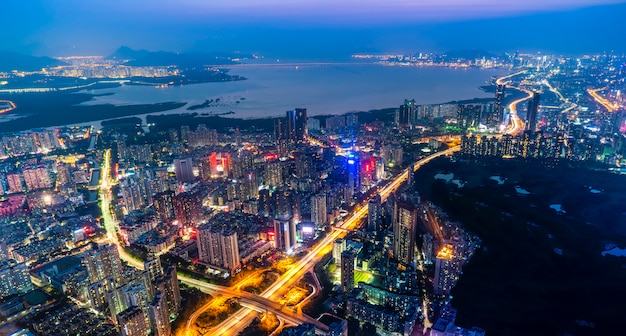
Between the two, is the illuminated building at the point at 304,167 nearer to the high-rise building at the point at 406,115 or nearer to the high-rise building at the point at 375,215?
the high-rise building at the point at 375,215

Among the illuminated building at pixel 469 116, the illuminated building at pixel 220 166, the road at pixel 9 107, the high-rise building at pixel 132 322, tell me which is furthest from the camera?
the road at pixel 9 107

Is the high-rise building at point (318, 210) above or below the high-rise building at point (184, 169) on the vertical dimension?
below

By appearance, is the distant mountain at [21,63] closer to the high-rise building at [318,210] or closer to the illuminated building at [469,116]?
the illuminated building at [469,116]

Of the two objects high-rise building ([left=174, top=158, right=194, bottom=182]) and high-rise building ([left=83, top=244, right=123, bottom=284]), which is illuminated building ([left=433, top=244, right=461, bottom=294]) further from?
high-rise building ([left=174, top=158, right=194, bottom=182])

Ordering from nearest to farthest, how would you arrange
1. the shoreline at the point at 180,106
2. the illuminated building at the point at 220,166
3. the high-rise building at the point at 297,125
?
→ the illuminated building at the point at 220,166 < the high-rise building at the point at 297,125 < the shoreline at the point at 180,106

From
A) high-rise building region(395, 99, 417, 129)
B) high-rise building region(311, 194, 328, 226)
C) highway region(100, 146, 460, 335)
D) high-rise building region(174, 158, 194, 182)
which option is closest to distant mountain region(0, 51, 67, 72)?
high-rise building region(174, 158, 194, 182)

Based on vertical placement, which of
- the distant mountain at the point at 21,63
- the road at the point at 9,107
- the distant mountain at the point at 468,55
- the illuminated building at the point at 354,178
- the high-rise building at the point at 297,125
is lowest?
the illuminated building at the point at 354,178

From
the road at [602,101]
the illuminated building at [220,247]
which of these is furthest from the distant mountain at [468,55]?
the illuminated building at [220,247]

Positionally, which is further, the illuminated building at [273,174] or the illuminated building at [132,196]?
the illuminated building at [273,174]
